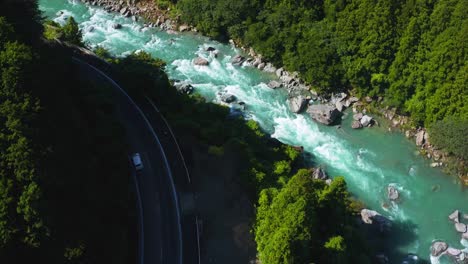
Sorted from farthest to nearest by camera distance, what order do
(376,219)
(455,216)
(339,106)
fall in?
(339,106) < (455,216) < (376,219)

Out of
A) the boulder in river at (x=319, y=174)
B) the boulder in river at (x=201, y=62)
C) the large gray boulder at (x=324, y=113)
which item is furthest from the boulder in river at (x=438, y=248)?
the boulder in river at (x=201, y=62)

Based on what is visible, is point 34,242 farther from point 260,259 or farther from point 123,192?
point 260,259

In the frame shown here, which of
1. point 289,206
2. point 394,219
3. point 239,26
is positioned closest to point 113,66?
point 239,26

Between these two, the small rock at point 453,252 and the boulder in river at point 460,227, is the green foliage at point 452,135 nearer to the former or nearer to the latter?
the boulder in river at point 460,227

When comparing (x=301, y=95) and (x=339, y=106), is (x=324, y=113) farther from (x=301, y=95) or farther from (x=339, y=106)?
(x=301, y=95)

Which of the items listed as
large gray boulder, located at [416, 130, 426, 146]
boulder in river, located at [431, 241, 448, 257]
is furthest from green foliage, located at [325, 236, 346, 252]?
large gray boulder, located at [416, 130, 426, 146]

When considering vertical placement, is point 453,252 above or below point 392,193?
Result: below

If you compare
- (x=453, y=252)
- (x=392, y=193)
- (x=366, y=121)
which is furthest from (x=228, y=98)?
(x=453, y=252)
